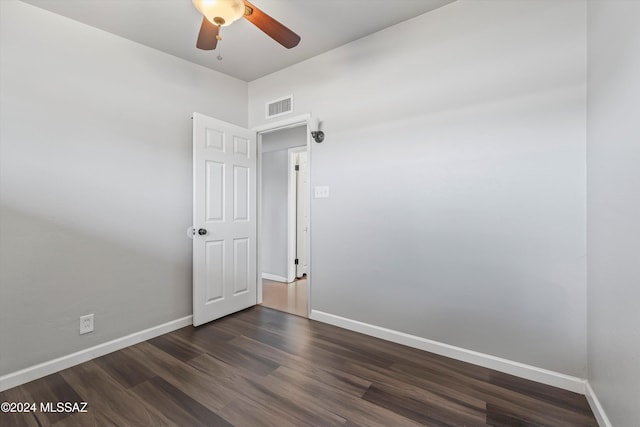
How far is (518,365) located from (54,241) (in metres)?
3.39

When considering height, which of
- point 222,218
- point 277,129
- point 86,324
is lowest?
point 86,324

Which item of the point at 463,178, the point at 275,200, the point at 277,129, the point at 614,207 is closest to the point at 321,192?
the point at 277,129

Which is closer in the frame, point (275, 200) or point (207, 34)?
point (207, 34)

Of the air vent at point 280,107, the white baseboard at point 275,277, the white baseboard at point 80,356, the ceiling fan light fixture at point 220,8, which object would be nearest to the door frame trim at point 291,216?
the white baseboard at point 275,277

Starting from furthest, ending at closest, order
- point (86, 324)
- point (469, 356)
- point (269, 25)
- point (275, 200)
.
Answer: point (275, 200) < point (86, 324) < point (469, 356) < point (269, 25)

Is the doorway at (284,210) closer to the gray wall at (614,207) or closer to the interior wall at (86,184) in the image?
the interior wall at (86,184)

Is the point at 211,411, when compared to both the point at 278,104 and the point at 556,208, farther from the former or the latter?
the point at 278,104

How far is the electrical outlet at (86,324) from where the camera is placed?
2.15 metres

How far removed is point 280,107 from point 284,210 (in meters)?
1.82

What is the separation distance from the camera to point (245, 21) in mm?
2207

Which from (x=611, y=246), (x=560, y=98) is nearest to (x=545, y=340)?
(x=611, y=246)

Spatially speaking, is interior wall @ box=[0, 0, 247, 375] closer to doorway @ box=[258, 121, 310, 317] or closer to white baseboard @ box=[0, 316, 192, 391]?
white baseboard @ box=[0, 316, 192, 391]

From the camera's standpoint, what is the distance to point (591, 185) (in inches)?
62.9

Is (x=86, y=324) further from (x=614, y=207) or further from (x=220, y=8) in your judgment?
(x=614, y=207)
